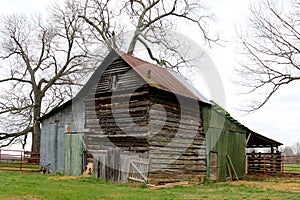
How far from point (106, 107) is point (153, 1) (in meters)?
16.8

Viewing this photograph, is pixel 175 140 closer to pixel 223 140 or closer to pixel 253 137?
pixel 223 140

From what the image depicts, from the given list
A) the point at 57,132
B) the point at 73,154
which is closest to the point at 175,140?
the point at 73,154

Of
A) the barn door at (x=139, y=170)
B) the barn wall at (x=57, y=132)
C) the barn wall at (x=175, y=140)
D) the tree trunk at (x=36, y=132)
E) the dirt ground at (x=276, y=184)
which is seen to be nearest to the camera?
the barn door at (x=139, y=170)

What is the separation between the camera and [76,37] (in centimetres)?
3294

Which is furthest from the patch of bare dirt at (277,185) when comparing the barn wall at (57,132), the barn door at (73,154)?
the barn wall at (57,132)

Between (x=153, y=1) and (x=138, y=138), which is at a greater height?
(x=153, y=1)

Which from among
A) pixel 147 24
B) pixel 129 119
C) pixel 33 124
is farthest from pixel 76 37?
pixel 129 119

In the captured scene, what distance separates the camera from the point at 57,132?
73.2 ft

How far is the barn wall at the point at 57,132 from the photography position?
2084 centimetres

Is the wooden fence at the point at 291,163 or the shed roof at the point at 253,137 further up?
the shed roof at the point at 253,137

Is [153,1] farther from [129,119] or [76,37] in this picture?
[129,119]

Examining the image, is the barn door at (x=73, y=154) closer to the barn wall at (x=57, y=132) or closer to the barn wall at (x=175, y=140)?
the barn wall at (x=57, y=132)

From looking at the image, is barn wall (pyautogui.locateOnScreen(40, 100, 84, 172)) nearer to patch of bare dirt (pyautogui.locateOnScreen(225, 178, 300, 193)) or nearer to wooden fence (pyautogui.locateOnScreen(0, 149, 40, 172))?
wooden fence (pyautogui.locateOnScreen(0, 149, 40, 172))

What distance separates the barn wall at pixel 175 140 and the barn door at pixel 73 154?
16.9 ft
